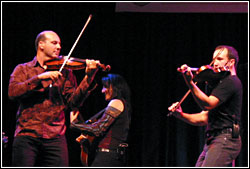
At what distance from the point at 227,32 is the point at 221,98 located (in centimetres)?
251

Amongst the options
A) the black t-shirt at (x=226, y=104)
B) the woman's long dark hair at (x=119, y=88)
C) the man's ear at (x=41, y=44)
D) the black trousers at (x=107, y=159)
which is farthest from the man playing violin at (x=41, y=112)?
the black t-shirt at (x=226, y=104)

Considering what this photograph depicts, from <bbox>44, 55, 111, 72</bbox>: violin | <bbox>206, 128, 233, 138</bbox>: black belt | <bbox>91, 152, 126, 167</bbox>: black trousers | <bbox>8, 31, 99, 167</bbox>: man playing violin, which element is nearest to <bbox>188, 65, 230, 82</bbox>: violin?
<bbox>206, 128, 233, 138</bbox>: black belt

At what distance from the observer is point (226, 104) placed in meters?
2.98

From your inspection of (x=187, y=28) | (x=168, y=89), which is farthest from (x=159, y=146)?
(x=187, y=28)

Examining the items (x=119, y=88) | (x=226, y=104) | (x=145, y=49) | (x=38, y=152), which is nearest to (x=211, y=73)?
(x=226, y=104)

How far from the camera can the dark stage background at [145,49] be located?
16.2ft

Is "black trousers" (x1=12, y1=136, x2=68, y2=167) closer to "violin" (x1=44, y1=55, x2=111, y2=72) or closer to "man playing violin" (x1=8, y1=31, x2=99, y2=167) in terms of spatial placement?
"man playing violin" (x1=8, y1=31, x2=99, y2=167)

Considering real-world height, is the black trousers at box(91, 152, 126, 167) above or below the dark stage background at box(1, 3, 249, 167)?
below

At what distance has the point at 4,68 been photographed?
480 centimetres

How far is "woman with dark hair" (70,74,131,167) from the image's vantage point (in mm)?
3461

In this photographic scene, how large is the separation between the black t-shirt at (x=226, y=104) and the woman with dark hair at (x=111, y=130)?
971mm

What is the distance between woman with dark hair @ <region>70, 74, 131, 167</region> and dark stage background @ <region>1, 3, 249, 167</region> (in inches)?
52.0

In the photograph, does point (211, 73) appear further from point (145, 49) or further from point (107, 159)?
point (145, 49)

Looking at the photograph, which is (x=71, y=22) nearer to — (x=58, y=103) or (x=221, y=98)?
(x=58, y=103)
